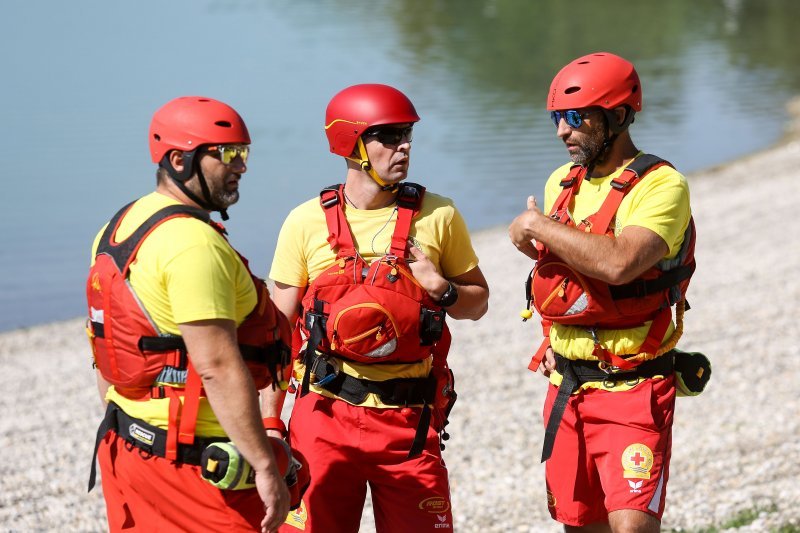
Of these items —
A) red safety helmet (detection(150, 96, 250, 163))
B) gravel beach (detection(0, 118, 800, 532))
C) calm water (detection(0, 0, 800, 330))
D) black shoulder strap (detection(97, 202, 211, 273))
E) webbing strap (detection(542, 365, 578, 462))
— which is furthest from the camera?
calm water (detection(0, 0, 800, 330))

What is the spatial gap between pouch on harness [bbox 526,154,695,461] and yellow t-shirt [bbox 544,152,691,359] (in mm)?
34

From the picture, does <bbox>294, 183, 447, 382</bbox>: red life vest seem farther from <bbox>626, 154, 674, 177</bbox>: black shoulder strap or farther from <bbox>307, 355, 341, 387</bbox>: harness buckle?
<bbox>626, 154, 674, 177</bbox>: black shoulder strap

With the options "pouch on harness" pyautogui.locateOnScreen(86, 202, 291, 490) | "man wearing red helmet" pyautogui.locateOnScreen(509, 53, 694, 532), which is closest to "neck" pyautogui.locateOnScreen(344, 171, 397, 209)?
"man wearing red helmet" pyautogui.locateOnScreen(509, 53, 694, 532)

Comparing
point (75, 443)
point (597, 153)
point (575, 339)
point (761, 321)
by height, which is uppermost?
point (597, 153)

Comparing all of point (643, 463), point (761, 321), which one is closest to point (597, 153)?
point (643, 463)

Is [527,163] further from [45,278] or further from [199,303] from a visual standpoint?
[199,303]

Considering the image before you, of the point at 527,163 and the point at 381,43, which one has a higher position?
the point at 381,43

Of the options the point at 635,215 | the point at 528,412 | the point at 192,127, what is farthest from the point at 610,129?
the point at 528,412

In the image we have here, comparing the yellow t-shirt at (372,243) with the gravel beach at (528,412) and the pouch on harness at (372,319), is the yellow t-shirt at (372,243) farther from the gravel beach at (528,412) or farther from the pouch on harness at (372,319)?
the gravel beach at (528,412)

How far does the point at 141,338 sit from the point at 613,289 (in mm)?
2256

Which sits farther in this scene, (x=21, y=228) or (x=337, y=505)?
(x=21, y=228)

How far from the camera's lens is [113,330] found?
468 centimetres

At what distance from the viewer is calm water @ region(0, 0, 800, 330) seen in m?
25.1

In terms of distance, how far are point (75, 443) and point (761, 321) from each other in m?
8.14
